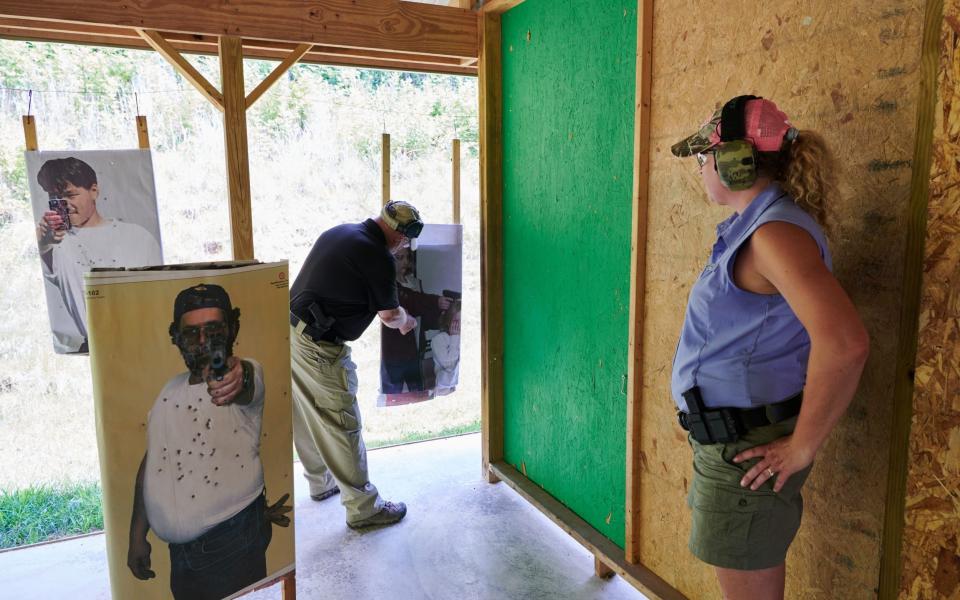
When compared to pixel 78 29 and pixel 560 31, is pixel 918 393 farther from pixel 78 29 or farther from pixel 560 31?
pixel 78 29

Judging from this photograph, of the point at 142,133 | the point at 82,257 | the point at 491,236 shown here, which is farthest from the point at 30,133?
the point at 491,236

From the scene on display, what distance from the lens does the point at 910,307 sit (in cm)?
143

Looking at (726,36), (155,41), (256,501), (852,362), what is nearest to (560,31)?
(726,36)

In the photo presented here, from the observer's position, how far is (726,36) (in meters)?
1.93

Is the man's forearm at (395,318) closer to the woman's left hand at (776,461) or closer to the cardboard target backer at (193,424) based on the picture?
the cardboard target backer at (193,424)

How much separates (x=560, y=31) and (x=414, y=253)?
1.46 m

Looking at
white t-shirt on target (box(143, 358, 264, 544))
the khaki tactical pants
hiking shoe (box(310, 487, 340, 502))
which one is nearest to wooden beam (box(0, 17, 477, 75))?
the khaki tactical pants

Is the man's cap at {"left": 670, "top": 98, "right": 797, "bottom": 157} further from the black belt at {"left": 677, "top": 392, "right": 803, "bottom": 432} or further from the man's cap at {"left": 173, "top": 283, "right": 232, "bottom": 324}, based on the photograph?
the man's cap at {"left": 173, "top": 283, "right": 232, "bottom": 324}

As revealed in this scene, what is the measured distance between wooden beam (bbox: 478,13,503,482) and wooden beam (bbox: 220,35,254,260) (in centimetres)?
126

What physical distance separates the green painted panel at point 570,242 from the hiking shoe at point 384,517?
2.45ft

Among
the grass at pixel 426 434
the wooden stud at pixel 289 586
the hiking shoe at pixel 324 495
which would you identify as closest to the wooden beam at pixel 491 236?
the grass at pixel 426 434

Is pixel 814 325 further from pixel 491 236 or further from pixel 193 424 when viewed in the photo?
pixel 491 236

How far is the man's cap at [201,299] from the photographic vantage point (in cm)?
176

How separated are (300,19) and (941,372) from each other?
2.96m
